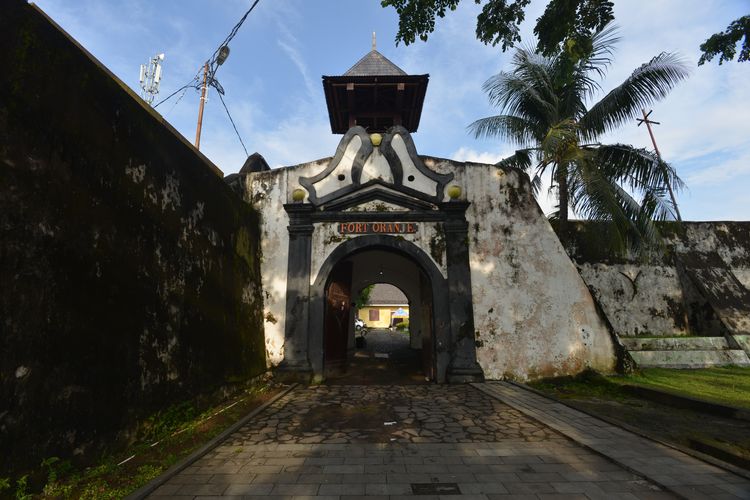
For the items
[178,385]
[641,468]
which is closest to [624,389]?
[641,468]

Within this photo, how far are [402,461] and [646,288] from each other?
11308mm

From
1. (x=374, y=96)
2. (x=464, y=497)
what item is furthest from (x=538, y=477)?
(x=374, y=96)

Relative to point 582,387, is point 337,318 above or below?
above

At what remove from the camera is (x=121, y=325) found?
391cm

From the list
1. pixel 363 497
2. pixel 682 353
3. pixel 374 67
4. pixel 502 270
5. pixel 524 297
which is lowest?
pixel 363 497

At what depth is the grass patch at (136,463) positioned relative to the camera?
2.86 meters

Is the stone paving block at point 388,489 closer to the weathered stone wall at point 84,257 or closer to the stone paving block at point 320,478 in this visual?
the stone paving block at point 320,478

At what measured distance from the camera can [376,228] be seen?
8.27 m

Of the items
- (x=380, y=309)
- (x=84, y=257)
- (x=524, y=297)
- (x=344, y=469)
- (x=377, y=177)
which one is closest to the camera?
(x=344, y=469)

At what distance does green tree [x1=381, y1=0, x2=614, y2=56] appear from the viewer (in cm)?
455

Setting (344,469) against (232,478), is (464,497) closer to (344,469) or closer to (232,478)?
(344,469)

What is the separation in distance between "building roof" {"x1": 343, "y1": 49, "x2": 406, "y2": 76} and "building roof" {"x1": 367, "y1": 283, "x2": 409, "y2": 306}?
28864 millimetres

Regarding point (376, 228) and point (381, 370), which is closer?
point (376, 228)

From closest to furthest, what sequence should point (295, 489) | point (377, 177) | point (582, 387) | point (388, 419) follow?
1. point (295, 489)
2. point (388, 419)
3. point (582, 387)
4. point (377, 177)
